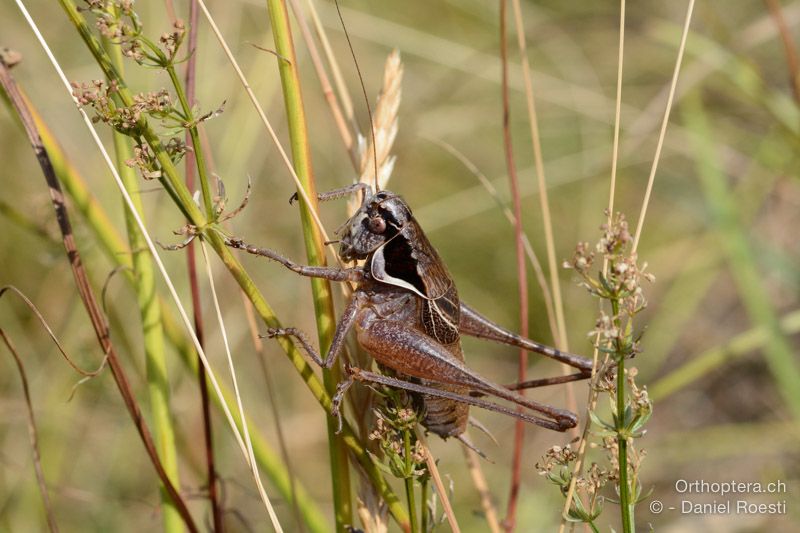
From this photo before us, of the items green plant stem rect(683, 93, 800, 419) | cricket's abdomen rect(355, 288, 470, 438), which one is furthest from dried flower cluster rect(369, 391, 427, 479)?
green plant stem rect(683, 93, 800, 419)

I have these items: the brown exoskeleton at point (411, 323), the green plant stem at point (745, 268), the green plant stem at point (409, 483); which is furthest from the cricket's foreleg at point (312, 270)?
the green plant stem at point (745, 268)

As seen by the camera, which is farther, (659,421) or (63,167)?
(659,421)

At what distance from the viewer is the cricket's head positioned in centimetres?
199

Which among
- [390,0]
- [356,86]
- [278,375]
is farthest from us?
[390,0]

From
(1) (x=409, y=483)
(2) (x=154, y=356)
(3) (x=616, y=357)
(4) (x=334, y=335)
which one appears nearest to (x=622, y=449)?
(3) (x=616, y=357)

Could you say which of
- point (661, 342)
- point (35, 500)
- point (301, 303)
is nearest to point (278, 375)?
point (301, 303)

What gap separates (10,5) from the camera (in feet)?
11.9

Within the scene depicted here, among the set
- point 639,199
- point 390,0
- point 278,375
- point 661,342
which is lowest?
point 278,375

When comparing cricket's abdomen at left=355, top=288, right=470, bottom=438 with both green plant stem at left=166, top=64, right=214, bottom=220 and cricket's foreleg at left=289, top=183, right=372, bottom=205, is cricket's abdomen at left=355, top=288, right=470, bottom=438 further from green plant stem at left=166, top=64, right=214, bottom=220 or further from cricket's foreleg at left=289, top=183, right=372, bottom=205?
green plant stem at left=166, top=64, right=214, bottom=220

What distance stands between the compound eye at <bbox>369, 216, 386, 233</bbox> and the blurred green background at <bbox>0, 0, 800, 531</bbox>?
0.72 m

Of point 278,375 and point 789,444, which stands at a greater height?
point 278,375

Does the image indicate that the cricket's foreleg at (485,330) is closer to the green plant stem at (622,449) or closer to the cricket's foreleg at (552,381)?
the cricket's foreleg at (552,381)

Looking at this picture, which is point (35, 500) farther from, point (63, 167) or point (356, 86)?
point (356, 86)

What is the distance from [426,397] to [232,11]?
2618 mm
